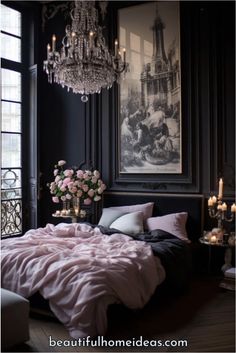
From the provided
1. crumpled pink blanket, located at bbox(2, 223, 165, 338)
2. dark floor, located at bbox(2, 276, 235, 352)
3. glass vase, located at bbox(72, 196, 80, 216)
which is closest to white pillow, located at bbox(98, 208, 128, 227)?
glass vase, located at bbox(72, 196, 80, 216)

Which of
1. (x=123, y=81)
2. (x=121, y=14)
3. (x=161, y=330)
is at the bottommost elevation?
(x=161, y=330)

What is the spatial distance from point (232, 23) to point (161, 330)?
3.62 metres

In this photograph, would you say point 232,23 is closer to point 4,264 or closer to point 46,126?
point 46,126

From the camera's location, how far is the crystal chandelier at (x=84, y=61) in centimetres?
396

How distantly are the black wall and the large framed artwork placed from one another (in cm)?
10

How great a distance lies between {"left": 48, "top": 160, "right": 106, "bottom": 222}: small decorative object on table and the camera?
5316 mm

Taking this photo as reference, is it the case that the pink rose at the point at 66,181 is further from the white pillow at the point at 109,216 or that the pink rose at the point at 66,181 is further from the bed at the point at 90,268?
the bed at the point at 90,268

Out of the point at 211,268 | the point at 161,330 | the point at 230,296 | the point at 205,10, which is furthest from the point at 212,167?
the point at 161,330

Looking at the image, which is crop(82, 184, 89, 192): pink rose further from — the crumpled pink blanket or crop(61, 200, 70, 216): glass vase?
the crumpled pink blanket

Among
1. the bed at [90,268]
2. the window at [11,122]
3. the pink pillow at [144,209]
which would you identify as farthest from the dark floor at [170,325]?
the window at [11,122]

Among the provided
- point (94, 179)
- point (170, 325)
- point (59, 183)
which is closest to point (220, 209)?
point (170, 325)

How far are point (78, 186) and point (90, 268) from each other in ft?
7.28

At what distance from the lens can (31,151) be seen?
5949mm

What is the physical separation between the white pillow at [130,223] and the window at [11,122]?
5.47 ft
